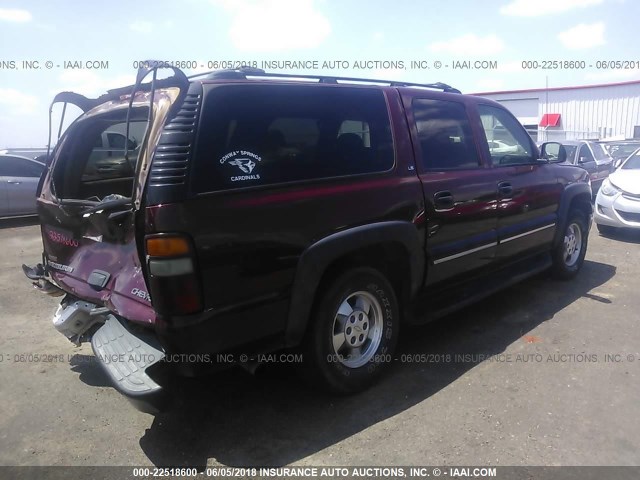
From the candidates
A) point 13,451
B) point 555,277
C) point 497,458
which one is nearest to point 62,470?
point 13,451

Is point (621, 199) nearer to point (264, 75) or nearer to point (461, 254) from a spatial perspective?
point (461, 254)

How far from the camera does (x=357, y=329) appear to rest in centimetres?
331

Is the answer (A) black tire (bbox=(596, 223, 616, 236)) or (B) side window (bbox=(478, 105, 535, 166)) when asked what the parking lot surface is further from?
(A) black tire (bbox=(596, 223, 616, 236))

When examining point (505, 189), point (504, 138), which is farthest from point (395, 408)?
point (504, 138)

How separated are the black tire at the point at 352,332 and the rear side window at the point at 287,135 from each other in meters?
0.73

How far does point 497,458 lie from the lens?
2.66m

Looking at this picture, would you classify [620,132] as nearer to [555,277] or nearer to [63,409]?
[555,277]

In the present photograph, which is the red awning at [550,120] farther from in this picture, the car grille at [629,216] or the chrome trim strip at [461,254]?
the chrome trim strip at [461,254]

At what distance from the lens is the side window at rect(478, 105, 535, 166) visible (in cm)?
441

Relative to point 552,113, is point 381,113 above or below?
below

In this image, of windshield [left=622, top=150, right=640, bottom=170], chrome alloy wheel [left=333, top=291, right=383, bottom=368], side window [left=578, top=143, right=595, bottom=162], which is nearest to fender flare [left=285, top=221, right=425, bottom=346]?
chrome alloy wheel [left=333, top=291, right=383, bottom=368]

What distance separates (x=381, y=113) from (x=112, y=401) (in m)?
2.71

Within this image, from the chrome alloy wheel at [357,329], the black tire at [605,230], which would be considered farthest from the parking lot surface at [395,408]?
the black tire at [605,230]

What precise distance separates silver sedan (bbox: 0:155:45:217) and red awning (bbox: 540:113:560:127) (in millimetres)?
22834
